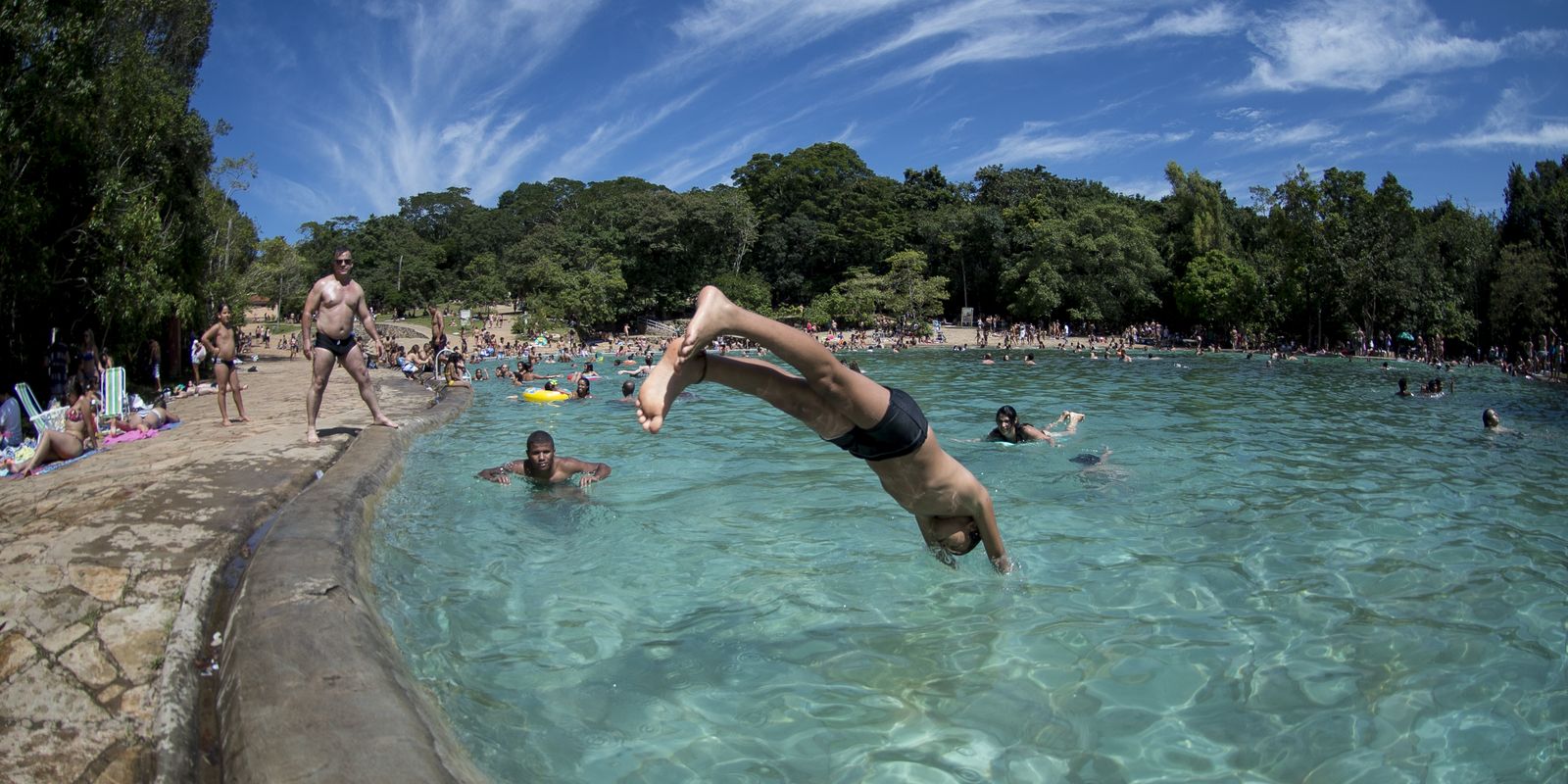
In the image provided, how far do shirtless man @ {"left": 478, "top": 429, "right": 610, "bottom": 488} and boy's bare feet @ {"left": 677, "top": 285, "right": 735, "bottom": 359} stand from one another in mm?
4583

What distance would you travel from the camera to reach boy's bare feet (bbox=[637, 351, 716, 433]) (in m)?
3.27

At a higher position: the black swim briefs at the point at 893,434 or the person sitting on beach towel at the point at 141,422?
the black swim briefs at the point at 893,434

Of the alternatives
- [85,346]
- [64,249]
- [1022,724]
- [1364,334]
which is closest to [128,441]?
[85,346]

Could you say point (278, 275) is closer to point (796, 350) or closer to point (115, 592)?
point (115, 592)

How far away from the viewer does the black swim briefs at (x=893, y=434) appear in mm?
4020

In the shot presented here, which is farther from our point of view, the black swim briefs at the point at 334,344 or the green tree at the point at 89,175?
the green tree at the point at 89,175

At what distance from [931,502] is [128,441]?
829 centimetres

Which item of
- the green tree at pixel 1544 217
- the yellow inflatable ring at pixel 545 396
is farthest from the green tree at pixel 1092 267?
the yellow inflatable ring at pixel 545 396

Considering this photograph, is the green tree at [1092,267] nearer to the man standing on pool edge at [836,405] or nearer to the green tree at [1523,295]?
the green tree at [1523,295]

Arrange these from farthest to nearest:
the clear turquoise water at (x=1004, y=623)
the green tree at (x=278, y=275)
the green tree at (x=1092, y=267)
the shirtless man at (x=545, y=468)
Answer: the green tree at (x=1092, y=267) < the green tree at (x=278, y=275) < the shirtless man at (x=545, y=468) < the clear turquoise water at (x=1004, y=623)

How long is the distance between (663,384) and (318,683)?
162 cm

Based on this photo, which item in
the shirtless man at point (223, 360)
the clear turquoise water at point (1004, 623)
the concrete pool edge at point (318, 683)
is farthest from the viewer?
the shirtless man at point (223, 360)

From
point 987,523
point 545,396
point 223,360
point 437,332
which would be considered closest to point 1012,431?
point 987,523

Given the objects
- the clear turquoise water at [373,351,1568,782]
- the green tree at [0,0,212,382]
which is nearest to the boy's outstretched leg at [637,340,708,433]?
the clear turquoise water at [373,351,1568,782]
